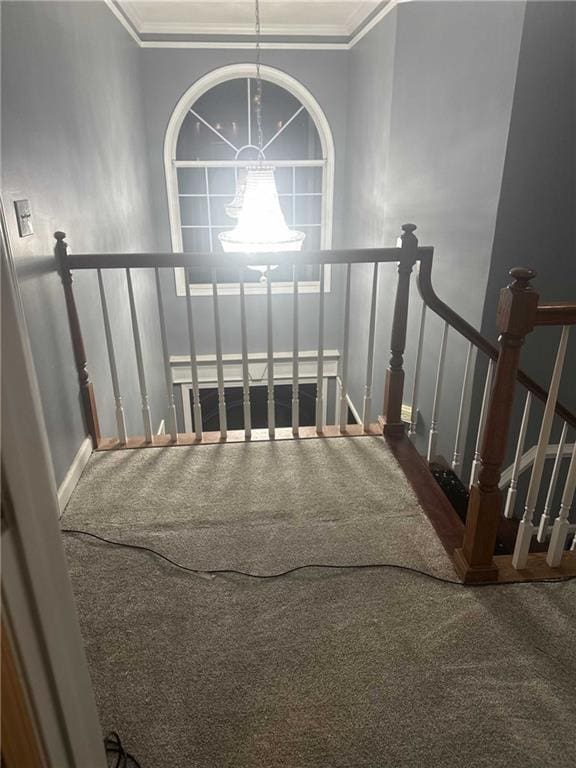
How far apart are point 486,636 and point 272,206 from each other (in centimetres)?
241

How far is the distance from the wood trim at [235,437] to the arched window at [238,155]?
3.49 m

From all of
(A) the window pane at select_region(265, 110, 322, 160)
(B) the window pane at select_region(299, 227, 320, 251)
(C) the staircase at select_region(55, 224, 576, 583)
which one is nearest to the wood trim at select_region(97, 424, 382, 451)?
(C) the staircase at select_region(55, 224, 576, 583)

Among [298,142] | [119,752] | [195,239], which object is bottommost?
[119,752]

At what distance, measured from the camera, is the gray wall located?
6.31 feet

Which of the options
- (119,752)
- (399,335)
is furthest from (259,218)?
(119,752)

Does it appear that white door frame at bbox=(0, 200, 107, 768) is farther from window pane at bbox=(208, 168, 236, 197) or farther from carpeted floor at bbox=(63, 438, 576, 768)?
window pane at bbox=(208, 168, 236, 197)

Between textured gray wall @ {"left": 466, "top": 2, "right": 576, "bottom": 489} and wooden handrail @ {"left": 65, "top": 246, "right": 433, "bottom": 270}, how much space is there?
1004 millimetres

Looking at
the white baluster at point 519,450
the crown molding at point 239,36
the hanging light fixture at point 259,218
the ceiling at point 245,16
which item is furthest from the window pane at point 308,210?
the white baluster at point 519,450

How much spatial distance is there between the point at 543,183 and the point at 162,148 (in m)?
3.90

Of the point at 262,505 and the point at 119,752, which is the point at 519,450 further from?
the point at 119,752

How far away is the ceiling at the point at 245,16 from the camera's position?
14.3 feet

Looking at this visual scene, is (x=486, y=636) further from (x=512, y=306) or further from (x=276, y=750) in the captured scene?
(x=512, y=306)

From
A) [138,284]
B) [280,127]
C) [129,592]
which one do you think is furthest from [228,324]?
[129,592]

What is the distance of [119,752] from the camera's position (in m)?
1.22
